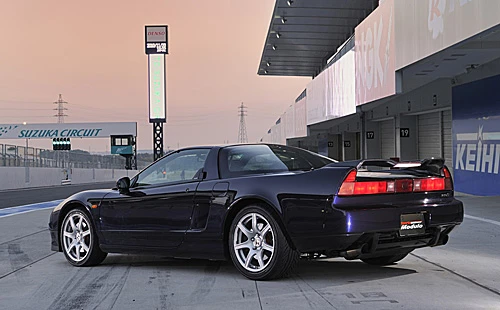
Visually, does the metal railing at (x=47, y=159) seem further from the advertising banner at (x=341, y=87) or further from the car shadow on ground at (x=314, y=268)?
the car shadow on ground at (x=314, y=268)

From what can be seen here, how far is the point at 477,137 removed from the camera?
732 inches

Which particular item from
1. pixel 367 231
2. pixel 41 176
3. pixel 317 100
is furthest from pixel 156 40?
pixel 367 231

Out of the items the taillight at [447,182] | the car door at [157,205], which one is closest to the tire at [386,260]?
the taillight at [447,182]

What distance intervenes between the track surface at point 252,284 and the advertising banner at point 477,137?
30.2ft

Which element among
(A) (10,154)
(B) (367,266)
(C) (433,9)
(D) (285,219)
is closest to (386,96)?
(C) (433,9)

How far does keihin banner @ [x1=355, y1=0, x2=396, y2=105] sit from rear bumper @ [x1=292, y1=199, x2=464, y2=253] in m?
11.2

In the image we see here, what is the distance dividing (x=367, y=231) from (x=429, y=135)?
21.1 metres

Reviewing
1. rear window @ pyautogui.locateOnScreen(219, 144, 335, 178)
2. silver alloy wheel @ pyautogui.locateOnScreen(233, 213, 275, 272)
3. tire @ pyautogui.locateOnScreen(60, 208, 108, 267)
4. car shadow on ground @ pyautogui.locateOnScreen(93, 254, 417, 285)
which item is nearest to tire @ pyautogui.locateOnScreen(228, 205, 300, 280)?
silver alloy wheel @ pyautogui.locateOnScreen(233, 213, 275, 272)

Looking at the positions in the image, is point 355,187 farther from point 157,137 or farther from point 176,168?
point 157,137

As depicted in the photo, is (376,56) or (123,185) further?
(376,56)

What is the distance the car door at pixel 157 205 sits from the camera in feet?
23.0

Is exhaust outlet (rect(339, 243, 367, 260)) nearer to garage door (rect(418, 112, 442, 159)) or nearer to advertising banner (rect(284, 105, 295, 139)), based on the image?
garage door (rect(418, 112, 442, 159))

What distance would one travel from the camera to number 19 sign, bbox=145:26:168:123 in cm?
5997

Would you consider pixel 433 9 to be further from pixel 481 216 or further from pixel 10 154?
pixel 10 154
